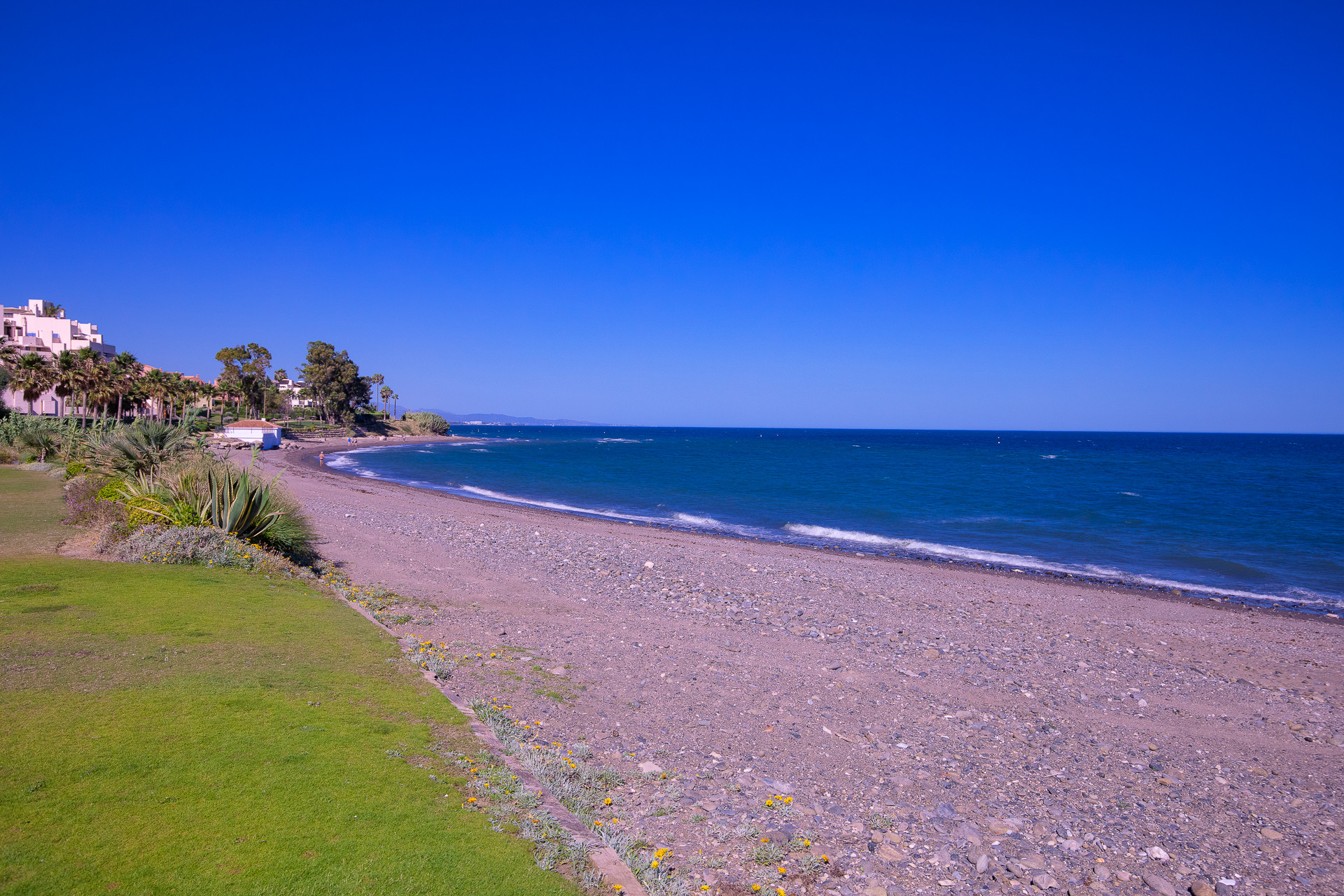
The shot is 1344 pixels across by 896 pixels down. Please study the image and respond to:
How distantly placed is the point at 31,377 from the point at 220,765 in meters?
66.6

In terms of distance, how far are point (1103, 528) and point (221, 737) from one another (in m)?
34.3

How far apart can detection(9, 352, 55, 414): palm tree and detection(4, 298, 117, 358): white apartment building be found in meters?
26.2

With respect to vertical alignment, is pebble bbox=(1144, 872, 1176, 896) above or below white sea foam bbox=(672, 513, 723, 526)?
above

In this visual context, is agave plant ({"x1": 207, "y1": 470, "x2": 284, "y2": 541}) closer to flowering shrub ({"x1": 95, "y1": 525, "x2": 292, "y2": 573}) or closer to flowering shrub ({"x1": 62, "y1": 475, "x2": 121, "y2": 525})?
flowering shrub ({"x1": 95, "y1": 525, "x2": 292, "y2": 573})

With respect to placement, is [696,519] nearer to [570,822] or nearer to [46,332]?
[570,822]

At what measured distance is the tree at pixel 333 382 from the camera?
368 ft

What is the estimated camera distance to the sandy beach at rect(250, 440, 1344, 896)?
562 centimetres

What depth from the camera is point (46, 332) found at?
8806 cm

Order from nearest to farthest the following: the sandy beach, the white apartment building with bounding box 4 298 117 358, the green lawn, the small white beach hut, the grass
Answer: the green lawn → the sandy beach → the grass → the small white beach hut → the white apartment building with bounding box 4 298 117 358

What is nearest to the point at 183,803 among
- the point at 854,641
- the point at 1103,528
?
the point at 854,641

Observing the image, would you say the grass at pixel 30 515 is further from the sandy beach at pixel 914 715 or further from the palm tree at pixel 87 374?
the palm tree at pixel 87 374

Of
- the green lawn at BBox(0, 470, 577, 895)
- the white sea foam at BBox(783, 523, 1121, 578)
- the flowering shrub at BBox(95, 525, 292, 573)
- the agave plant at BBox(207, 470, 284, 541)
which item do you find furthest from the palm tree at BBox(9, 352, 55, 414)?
the green lawn at BBox(0, 470, 577, 895)

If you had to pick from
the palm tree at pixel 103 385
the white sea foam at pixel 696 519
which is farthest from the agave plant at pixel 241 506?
the palm tree at pixel 103 385

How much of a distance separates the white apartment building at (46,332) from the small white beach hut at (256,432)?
24.5 metres
